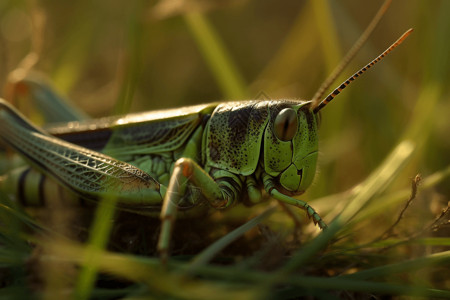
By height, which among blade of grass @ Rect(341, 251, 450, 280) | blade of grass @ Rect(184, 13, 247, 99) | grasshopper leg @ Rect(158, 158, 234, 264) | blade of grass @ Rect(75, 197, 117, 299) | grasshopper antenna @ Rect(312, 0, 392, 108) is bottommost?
blade of grass @ Rect(341, 251, 450, 280)

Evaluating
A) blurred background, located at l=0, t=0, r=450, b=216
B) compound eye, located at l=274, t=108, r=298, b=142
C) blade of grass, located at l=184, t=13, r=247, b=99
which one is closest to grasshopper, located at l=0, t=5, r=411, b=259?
compound eye, located at l=274, t=108, r=298, b=142

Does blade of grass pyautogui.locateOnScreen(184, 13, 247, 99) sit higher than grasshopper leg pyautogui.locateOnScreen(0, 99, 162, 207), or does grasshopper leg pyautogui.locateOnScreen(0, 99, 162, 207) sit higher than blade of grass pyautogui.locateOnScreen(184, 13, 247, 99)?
blade of grass pyautogui.locateOnScreen(184, 13, 247, 99)

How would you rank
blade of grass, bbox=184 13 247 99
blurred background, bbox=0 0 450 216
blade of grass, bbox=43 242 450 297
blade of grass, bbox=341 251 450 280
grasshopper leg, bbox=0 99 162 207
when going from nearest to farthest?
blade of grass, bbox=43 242 450 297, blade of grass, bbox=341 251 450 280, grasshopper leg, bbox=0 99 162 207, blurred background, bbox=0 0 450 216, blade of grass, bbox=184 13 247 99

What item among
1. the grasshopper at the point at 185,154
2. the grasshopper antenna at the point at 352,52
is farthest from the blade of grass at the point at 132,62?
the grasshopper antenna at the point at 352,52

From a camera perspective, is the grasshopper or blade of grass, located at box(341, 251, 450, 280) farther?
the grasshopper

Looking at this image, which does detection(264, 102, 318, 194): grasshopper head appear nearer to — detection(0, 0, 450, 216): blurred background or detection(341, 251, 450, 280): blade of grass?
detection(0, 0, 450, 216): blurred background

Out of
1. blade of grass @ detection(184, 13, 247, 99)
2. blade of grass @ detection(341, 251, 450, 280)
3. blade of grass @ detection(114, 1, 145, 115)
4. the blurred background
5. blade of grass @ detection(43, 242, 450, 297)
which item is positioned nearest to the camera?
blade of grass @ detection(43, 242, 450, 297)

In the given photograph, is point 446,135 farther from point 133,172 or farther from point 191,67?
point 191,67

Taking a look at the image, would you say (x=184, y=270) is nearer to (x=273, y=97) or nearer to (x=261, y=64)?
(x=273, y=97)
